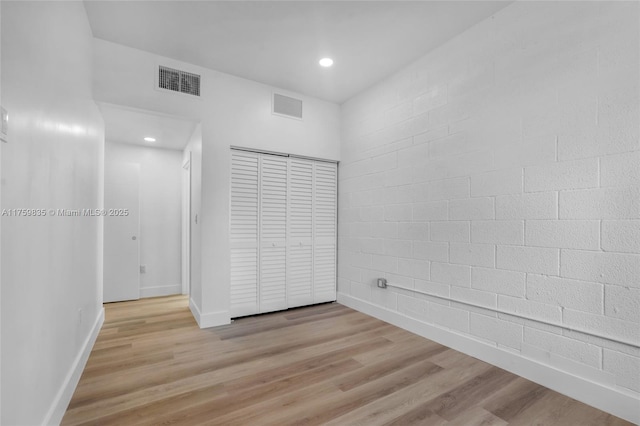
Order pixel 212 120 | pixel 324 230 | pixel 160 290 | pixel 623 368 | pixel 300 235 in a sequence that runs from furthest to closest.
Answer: pixel 160 290 → pixel 324 230 → pixel 300 235 → pixel 212 120 → pixel 623 368

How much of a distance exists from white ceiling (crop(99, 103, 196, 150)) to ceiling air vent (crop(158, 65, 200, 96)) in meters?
0.30

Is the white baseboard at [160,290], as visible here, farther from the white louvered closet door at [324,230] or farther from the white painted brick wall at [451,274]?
the white painted brick wall at [451,274]

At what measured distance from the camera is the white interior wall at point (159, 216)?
4.41 metres

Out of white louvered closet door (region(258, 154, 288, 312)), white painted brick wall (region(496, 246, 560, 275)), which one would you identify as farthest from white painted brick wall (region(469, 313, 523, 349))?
white louvered closet door (region(258, 154, 288, 312))

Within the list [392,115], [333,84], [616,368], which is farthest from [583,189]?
[333,84]

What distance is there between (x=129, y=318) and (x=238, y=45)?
3220 millimetres

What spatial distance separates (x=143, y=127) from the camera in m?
3.45

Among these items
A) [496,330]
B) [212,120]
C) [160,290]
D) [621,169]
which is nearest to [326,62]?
[212,120]

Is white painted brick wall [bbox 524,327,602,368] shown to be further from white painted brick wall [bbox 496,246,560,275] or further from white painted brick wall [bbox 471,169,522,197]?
white painted brick wall [bbox 471,169,522,197]

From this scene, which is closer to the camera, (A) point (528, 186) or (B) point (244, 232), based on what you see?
(A) point (528, 186)

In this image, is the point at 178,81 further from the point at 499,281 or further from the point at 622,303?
the point at 622,303

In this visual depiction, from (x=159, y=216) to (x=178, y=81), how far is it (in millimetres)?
2276

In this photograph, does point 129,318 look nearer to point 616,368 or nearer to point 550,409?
point 550,409

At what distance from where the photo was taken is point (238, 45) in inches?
111
